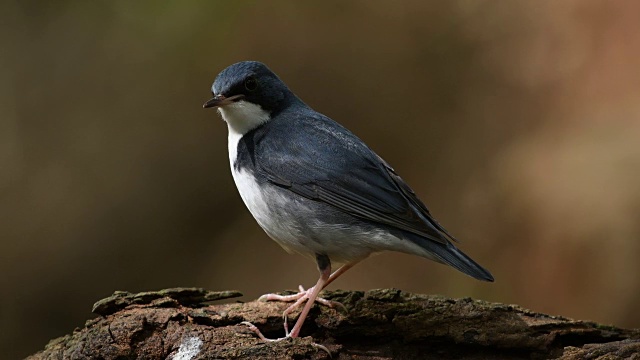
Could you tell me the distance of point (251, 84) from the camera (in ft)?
17.2

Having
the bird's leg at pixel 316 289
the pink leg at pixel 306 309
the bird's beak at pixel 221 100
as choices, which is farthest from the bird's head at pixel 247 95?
the pink leg at pixel 306 309

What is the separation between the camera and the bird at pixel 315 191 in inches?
187

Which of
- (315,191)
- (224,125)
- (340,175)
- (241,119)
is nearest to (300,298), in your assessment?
(315,191)

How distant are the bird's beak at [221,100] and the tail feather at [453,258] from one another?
1355mm

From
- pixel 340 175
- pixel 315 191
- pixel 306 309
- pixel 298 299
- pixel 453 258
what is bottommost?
pixel 306 309

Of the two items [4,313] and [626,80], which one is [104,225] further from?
[626,80]

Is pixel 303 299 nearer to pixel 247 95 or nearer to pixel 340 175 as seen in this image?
pixel 340 175

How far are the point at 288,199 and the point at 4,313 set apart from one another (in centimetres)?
496

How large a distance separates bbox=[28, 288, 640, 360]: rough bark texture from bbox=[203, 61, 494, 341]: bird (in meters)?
0.16

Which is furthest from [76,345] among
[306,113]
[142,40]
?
[142,40]

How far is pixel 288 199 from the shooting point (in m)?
4.91

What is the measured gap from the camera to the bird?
4738 mm

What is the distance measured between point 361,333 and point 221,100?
1.56 m

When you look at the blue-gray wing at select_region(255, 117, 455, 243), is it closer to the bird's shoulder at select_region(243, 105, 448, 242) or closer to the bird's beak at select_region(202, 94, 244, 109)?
the bird's shoulder at select_region(243, 105, 448, 242)
